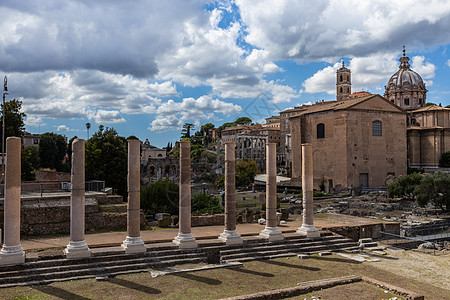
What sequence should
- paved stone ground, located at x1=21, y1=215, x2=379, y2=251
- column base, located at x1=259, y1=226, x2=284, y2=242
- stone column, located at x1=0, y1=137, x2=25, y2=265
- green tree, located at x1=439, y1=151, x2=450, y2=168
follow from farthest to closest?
green tree, located at x1=439, y1=151, x2=450, y2=168
column base, located at x1=259, y1=226, x2=284, y2=242
paved stone ground, located at x1=21, y1=215, x2=379, y2=251
stone column, located at x1=0, y1=137, x2=25, y2=265

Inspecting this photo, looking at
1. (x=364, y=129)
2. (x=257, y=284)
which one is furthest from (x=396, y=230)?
(x=364, y=129)

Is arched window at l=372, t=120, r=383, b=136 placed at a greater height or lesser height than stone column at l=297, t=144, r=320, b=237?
greater

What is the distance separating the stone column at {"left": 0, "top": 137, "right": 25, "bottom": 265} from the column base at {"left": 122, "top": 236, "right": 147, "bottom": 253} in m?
3.15

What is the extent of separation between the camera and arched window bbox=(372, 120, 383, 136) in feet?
159

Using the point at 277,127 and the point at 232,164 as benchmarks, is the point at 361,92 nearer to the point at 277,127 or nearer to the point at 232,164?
the point at 277,127

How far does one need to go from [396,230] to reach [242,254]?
440 inches

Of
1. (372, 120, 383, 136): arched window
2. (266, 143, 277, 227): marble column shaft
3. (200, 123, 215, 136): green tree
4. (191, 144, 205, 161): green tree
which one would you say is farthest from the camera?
(200, 123, 215, 136): green tree

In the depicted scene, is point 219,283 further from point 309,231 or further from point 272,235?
point 309,231

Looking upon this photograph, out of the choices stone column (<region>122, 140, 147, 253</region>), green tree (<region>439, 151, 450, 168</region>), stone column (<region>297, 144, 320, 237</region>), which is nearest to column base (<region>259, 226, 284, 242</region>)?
stone column (<region>297, 144, 320, 237</region>)

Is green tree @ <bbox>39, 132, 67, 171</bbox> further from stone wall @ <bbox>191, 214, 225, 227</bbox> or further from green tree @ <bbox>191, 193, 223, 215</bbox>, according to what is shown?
stone wall @ <bbox>191, 214, 225, 227</bbox>

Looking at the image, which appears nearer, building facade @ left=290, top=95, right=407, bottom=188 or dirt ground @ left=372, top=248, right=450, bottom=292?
dirt ground @ left=372, top=248, right=450, bottom=292

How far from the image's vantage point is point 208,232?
17.1 metres

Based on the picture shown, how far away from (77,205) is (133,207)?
191cm

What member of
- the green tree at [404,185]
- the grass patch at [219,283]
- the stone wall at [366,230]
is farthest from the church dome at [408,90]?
the grass patch at [219,283]
